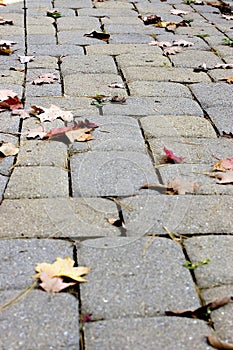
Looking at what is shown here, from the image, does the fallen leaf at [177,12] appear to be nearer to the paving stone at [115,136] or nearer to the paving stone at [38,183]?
the paving stone at [115,136]

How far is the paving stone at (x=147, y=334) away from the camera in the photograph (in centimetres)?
173

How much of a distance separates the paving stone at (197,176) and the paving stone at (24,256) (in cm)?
67

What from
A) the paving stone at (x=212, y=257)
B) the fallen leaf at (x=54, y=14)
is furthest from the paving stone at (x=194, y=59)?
the paving stone at (x=212, y=257)

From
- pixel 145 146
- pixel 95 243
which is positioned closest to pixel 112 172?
pixel 145 146

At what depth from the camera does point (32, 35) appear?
473 cm

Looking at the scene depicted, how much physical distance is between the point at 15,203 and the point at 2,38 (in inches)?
99.0

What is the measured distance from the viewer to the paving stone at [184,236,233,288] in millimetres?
2021

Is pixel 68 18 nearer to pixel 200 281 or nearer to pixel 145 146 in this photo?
pixel 145 146

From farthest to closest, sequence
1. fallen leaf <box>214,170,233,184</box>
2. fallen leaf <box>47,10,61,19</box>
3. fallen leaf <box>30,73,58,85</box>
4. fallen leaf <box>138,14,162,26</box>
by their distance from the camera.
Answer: fallen leaf <box>47,10,61,19</box> < fallen leaf <box>138,14,162,26</box> < fallen leaf <box>30,73,58,85</box> < fallen leaf <box>214,170,233,184</box>

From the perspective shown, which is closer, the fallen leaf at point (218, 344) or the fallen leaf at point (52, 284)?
the fallen leaf at point (218, 344)

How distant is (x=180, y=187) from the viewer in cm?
259

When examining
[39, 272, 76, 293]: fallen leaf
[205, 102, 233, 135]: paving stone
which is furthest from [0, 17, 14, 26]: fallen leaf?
[39, 272, 76, 293]: fallen leaf

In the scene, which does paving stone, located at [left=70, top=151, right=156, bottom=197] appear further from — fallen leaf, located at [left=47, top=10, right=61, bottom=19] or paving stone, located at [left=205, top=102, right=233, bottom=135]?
fallen leaf, located at [left=47, top=10, right=61, bottom=19]

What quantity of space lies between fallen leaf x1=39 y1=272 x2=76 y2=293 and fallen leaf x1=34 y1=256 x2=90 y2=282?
2 cm
